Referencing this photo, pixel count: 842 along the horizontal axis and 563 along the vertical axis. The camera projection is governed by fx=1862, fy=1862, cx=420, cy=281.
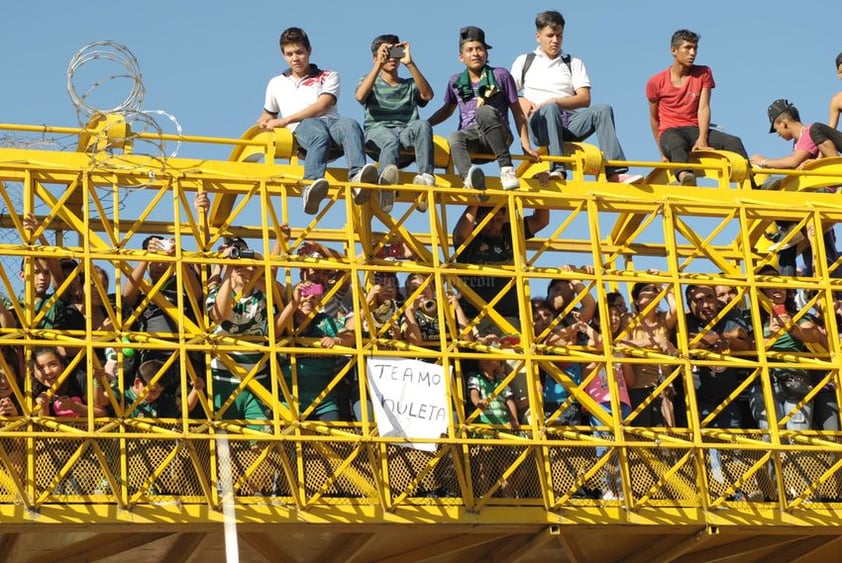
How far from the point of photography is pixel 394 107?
22.3 metres

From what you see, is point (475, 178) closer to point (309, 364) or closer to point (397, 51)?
point (397, 51)

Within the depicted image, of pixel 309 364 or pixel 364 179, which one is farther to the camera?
pixel 364 179

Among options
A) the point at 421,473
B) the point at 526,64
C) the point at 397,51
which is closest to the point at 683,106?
the point at 526,64

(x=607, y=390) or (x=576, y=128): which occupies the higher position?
(x=576, y=128)

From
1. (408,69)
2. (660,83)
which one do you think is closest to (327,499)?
(408,69)

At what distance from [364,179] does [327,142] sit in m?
0.82

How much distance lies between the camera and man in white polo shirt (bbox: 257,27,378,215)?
2144cm

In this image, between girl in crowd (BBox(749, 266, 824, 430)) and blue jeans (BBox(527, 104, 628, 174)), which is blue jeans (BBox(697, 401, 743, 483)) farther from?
blue jeans (BBox(527, 104, 628, 174))

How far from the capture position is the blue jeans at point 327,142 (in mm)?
21641

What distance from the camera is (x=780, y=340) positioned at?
2342 centimetres

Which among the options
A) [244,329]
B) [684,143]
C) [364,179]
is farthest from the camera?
[684,143]

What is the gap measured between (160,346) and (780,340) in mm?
8155

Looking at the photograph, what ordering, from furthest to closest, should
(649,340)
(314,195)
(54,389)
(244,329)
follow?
1. (649,340)
2. (244,329)
3. (314,195)
4. (54,389)

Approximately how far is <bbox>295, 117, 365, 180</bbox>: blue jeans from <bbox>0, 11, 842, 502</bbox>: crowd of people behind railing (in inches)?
0.9
